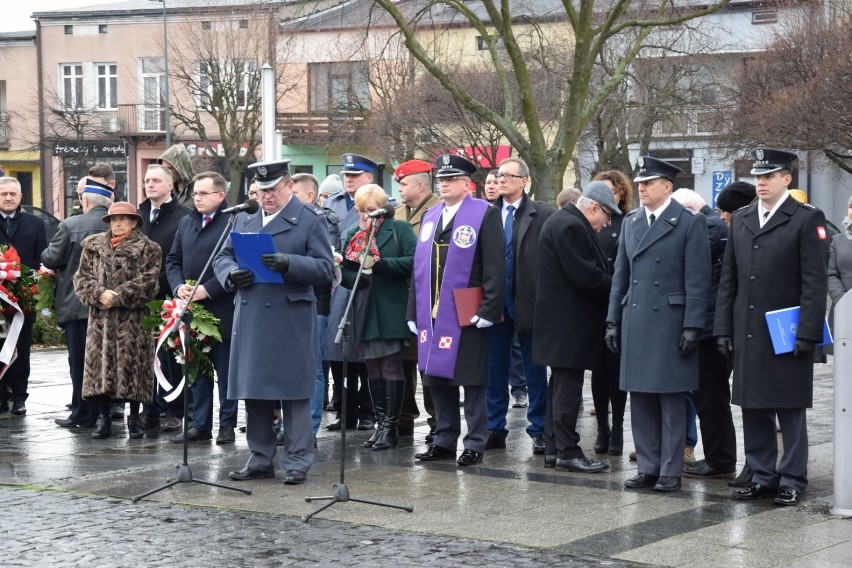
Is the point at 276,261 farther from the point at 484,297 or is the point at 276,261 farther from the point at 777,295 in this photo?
the point at 777,295

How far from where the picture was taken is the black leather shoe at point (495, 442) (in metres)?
10.7

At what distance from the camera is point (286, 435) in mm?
9266

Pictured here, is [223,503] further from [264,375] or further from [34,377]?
[34,377]

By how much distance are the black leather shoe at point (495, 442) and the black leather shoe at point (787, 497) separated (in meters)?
2.83

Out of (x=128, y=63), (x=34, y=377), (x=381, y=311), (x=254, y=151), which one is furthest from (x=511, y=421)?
(x=128, y=63)

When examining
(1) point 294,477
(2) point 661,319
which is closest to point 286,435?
(1) point 294,477

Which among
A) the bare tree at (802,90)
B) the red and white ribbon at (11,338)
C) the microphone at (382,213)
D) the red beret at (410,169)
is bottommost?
the red and white ribbon at (11,338)

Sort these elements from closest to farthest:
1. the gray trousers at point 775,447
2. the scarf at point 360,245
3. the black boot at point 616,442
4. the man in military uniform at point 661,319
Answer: the gray trousers at point 775,447, the man in military uniform at point 661,319, the black boot at point 616,442, the scarf at point 360,245

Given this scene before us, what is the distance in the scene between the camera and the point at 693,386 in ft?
28.9

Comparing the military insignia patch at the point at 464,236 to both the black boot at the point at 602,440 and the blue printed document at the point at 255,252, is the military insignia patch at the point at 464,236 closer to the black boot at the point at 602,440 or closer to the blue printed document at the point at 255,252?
the blue printed document at the point at 255,252

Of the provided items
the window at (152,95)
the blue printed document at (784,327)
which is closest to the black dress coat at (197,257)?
the blue printed document at (784,327)

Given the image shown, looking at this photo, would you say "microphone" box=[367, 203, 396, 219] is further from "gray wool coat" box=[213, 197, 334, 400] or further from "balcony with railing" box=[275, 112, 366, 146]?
"balcony with railing" box=[275, 112, 366, 146]

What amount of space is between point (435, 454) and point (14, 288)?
496 centimetres

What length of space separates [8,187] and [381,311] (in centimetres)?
447
